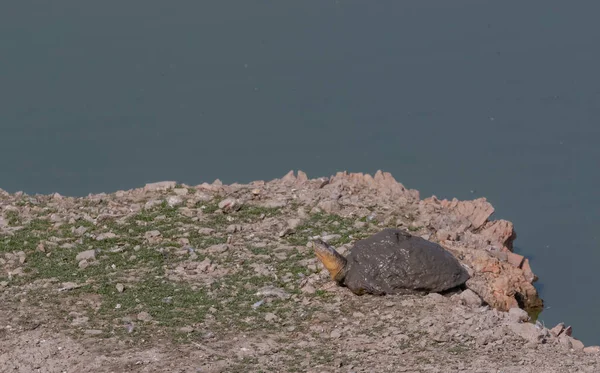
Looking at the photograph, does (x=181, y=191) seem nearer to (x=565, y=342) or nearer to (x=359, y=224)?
(x=359, y=224)

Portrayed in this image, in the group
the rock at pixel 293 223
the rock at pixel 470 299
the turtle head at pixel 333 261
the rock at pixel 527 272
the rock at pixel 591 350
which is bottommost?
the rock at pixel 591 350

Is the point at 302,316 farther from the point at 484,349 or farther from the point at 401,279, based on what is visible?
the point at 484,349

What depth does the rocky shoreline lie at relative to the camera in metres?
8.55

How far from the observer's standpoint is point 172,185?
11961 millimetres

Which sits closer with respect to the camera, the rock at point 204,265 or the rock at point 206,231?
the rock at point 204,265

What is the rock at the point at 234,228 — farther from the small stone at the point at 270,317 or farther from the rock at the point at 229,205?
the small stone at the point at 270,317

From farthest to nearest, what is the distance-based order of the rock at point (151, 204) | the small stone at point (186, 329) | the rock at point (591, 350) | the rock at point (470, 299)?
the rock at point (151, 204) → the rock at point (470, 299) → the small stone at point (186, 329) → the rock at point (591, 350)

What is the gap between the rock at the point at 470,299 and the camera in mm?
9344

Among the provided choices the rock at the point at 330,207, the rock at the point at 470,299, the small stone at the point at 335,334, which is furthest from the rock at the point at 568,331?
the rock at the point at 330,207

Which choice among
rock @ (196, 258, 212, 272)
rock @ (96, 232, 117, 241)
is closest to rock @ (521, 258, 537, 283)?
rock @ (196, 258, 212, 272)

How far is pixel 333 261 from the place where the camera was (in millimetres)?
9555

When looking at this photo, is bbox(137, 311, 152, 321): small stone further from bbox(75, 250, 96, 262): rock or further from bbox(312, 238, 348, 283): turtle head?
bbox(312, 238, 348, 283): turtle head

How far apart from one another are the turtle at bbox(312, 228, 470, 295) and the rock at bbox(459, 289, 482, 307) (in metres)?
0.10

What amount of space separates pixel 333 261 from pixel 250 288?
745 millimetres
